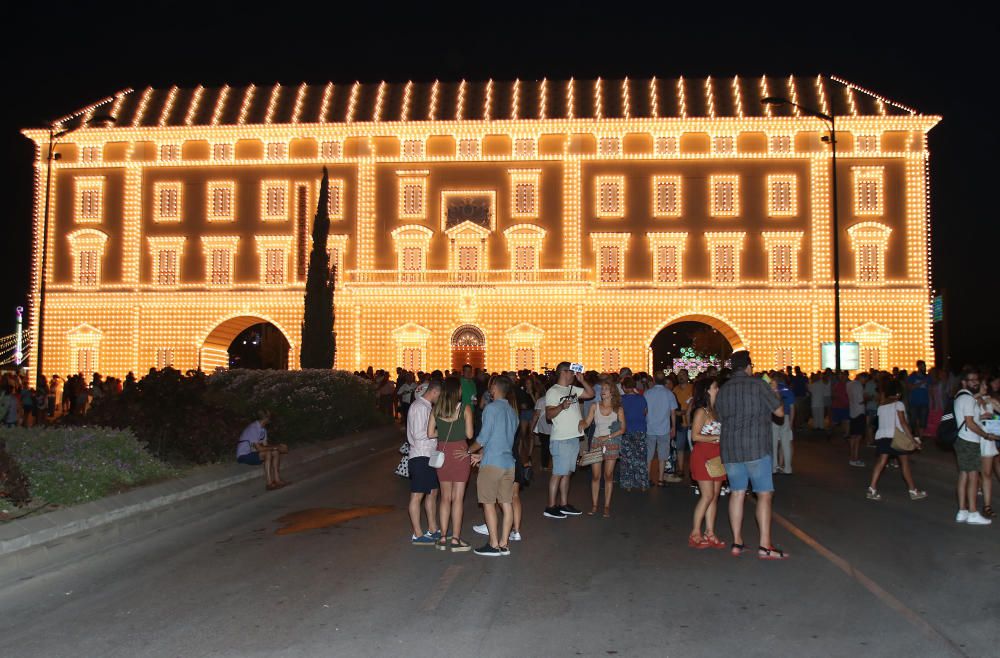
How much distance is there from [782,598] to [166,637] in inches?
188

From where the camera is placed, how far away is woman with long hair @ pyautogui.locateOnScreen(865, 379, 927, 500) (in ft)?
46.3

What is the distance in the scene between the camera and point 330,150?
4666cm

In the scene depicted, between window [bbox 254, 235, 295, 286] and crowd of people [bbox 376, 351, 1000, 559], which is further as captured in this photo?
window [bbox 254, 235, 295, 286]

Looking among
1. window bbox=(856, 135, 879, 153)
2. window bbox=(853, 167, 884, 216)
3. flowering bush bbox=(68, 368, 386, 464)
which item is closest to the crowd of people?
flowering bush bbox=(68, 368, 386, 464)

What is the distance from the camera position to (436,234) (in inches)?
1816

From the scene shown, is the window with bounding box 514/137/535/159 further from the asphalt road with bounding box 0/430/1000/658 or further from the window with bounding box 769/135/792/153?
the asphalt road with bounding box 0/430/1000/658

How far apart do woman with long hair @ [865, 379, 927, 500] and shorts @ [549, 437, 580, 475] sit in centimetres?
462

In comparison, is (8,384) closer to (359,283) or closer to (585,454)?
(585,454)

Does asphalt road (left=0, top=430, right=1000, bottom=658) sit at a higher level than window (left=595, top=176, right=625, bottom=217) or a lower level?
lower

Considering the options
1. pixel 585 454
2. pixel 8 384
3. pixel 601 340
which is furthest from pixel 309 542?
pixel 601 340

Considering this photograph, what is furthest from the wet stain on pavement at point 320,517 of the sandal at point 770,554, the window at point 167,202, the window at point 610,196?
the window at point 167,202

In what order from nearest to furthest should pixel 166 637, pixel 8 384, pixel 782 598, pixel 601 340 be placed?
1. pixel 166 637
2. pixel 782 598
3. pixel 8 384
4. pixel 601 340

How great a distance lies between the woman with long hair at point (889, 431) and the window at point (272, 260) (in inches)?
1415

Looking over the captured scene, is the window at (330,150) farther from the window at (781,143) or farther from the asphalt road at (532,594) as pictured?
the asphalt road at (532,594)
